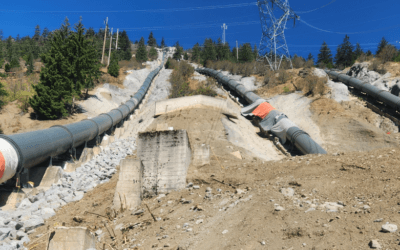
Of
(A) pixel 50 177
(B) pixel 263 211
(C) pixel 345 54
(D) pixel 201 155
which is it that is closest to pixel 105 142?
(A) pixel 50 177

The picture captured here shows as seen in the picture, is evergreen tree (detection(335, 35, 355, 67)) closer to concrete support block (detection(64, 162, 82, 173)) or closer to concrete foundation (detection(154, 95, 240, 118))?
concrete foundation (detection(154, 95, 240, 118))

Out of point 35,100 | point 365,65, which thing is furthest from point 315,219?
point 365,65

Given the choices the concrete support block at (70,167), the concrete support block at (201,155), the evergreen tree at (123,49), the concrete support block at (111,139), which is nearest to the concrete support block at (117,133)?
the concrete support block at (111,139)

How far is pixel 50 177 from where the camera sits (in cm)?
1080

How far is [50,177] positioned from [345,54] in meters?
62.8

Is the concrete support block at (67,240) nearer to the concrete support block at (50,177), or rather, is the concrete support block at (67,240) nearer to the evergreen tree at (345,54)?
the concrete support block at (50,177)

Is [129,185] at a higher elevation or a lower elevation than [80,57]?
lower

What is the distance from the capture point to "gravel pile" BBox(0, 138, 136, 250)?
700cm

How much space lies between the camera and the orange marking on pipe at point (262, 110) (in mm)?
21952

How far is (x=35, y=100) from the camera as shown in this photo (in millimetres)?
20922

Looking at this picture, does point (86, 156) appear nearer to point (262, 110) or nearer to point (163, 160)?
point (163, 160)

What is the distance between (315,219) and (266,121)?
16.5m

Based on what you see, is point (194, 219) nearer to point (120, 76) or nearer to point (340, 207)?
point (340, 207)

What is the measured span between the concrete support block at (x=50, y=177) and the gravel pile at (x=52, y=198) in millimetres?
187
